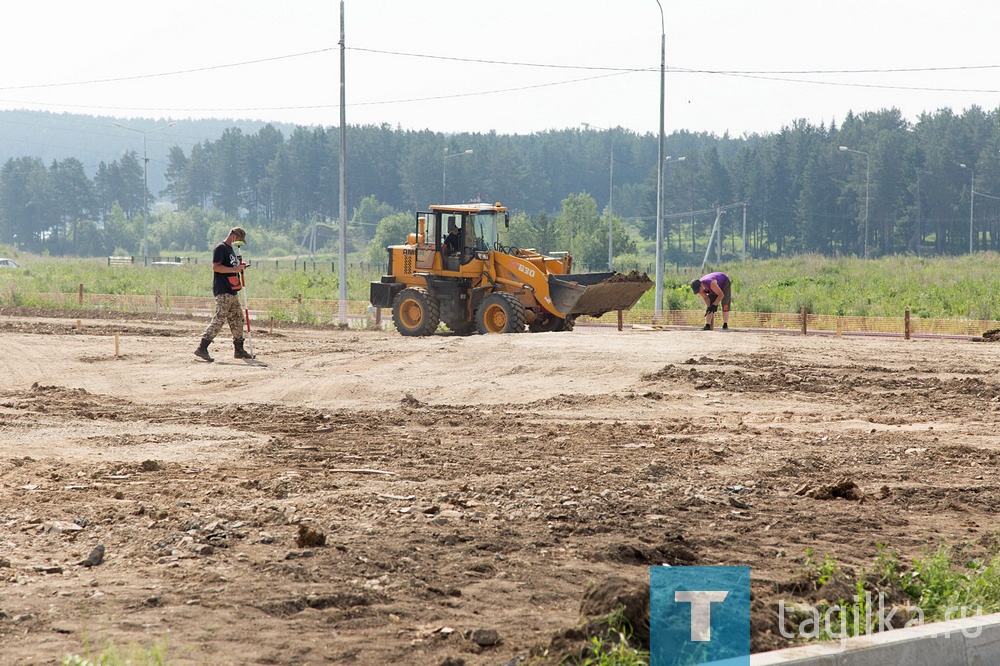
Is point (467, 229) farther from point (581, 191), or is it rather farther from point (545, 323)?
point (581, 191)

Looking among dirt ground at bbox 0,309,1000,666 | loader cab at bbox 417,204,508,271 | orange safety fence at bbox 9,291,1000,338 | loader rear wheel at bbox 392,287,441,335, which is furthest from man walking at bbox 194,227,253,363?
orange safety fence at bbox 9,291,1000,338

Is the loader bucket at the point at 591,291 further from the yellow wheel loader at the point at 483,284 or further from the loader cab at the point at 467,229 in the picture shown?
the loader cab at the point at 467,229

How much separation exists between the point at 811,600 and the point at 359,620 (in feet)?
7.79

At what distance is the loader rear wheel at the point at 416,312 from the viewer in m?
22.1

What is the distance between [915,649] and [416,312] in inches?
717

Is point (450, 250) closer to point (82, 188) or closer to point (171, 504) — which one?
point (171, 504)

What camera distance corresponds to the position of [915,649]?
4.79 meters

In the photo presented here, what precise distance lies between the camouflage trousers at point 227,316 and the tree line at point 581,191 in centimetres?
5827

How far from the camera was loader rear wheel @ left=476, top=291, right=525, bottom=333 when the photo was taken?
2023 cm

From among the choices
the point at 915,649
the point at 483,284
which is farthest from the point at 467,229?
the point at 915,649

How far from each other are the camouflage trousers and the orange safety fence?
895cm

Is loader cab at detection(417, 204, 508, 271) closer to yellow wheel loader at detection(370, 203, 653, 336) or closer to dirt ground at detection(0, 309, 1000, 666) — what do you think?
yellow wheel loader at detection(370, 203, 653, 336)

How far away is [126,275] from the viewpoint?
47.2m

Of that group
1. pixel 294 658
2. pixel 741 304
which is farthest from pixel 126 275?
pixel 294 658
